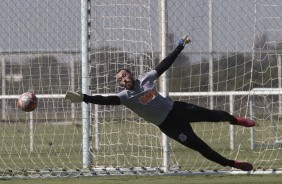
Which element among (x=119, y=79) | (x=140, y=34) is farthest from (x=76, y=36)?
(x=119, y=79)

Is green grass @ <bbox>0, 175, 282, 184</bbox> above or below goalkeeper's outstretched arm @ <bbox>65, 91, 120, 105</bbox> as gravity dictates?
below

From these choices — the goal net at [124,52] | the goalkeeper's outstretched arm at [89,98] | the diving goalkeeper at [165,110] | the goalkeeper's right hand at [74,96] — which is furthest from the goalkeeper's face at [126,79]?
the goal net at [124,52]

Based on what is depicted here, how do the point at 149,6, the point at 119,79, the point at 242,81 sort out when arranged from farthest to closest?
the point at 242,81
the point at 149,6
the point at 119,79

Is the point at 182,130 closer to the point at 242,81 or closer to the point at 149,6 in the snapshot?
the point at 149,6

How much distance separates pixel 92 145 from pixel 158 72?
295 cm

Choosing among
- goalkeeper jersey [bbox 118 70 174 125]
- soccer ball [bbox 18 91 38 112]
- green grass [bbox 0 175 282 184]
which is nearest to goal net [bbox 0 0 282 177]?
green grass [bbox 0 175 282 184]

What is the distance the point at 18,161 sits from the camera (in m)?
16.3

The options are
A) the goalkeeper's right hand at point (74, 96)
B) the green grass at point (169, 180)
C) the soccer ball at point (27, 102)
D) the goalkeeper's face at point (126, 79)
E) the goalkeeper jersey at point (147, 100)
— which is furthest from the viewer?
the green grass at point (169, 180)

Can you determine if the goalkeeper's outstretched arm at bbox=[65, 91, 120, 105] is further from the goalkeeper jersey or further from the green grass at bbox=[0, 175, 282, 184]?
the green grass at bbox=[0, 175, 282, 184]

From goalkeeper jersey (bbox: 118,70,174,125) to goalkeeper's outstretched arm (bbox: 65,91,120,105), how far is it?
114 millimetres

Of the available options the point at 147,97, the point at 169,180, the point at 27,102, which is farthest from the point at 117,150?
the point at 27,102

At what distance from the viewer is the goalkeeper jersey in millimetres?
12141

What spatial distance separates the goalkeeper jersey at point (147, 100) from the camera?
39.8ft

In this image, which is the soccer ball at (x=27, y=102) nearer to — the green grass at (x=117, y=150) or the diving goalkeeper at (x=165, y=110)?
the diving goalkeeper at (x=165, y=110)
